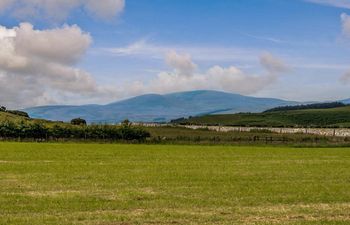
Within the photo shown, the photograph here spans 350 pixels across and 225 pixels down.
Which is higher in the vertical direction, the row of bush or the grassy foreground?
the row of bush

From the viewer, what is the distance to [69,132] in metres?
81.1

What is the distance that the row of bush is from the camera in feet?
262

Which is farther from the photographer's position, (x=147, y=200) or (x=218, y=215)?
(x=147, y=200)

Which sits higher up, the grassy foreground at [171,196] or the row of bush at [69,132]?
the row of bush at [69,132]

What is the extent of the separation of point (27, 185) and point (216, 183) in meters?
8.22

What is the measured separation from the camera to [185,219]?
1538 centimetres

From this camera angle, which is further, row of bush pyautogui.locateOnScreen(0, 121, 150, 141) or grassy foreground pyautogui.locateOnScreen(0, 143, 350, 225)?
row of bush pyautogui.locateOnScreen(0, 121, 150, 141)

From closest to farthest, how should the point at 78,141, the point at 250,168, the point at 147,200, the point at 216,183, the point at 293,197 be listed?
the point at 147,200 → the point at 293,197 → the point at 216,183 → the point at 250,168 → the point at 78,141

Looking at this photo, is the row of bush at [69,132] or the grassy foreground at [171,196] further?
the row of bush at [69,132]

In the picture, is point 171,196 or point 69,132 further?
point 69,132

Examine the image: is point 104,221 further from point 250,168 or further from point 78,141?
point 78,141

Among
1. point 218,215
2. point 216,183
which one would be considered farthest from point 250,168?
point 218,215

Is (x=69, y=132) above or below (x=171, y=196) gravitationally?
above

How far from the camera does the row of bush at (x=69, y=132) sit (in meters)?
79.9
